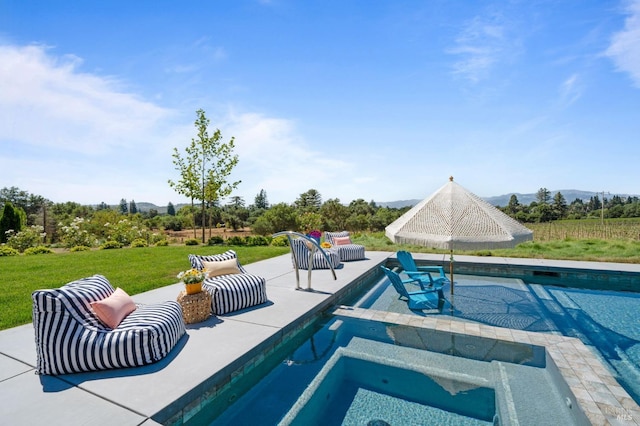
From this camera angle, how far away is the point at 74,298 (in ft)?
11.0

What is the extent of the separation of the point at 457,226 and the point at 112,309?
5.06 metres

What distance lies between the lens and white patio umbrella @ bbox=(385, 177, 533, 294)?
5125 mm

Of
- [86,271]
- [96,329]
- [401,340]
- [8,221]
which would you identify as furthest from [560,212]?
[8,221]

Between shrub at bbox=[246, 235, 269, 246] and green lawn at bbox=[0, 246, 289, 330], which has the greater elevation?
shrub at bbox=[246, 235, 269, 246]

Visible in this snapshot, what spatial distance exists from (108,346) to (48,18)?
7844mm

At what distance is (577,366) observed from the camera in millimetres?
3635

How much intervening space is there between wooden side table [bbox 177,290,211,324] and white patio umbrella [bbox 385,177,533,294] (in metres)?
3.31

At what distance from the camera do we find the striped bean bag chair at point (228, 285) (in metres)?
5.00

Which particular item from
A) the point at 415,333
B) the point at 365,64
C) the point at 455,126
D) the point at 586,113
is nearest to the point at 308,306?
the point at 415,333

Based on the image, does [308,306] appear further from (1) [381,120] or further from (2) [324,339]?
(1) [381,120]

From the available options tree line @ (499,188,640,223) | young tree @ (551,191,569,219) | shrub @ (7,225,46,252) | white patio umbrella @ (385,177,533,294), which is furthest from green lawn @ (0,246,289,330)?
young tree @ (551,191,569,219)

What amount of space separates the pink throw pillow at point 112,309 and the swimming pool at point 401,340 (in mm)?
1535

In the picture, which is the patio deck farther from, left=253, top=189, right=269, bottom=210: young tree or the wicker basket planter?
left=253, top=189, right=269, bottom=210: young tree

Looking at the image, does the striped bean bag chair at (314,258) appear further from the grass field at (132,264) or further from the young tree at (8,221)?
the young tree at (8,221)
